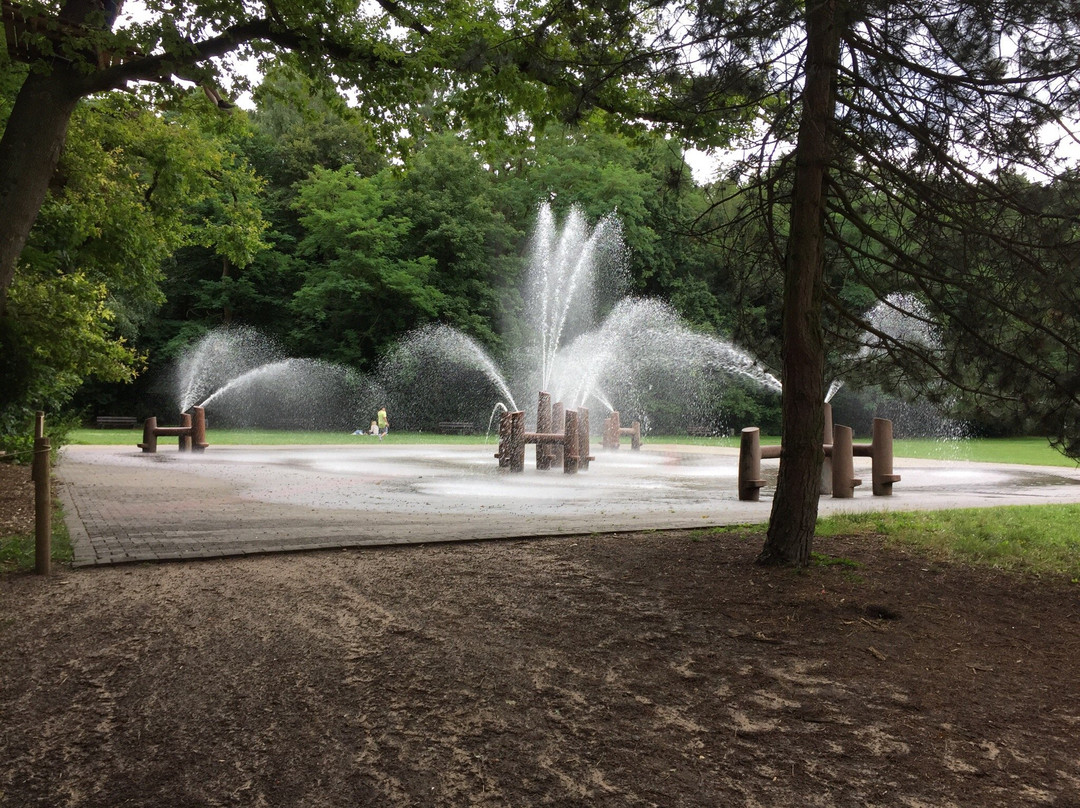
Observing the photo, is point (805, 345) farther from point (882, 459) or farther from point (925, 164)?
point (882, 459)

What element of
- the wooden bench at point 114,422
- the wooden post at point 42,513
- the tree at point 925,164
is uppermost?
the tree at point 925,164

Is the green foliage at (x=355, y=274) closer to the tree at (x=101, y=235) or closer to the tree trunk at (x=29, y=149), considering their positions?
the tree at (x=101, y=235)

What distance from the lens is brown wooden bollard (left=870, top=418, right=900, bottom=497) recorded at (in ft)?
36.3

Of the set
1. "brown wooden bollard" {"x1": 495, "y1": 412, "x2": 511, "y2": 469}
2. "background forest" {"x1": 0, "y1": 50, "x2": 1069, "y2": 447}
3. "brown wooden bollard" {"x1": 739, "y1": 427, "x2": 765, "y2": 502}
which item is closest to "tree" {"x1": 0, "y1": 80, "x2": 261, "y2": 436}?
"background forest" {"x1": 0, "y1": 50, "x2": 1069, "y2": 447}

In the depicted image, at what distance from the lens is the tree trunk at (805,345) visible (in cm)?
571

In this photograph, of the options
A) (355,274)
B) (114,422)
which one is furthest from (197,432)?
(355,274)

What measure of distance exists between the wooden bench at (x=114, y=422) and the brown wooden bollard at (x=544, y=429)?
2466cm

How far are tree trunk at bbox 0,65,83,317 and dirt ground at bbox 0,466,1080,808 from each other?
303 cm

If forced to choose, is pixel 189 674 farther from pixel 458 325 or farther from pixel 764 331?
pixel 458 325

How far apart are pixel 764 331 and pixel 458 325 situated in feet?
102

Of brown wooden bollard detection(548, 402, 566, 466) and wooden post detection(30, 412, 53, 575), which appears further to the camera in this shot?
brown wooden bollard detection(548, 402, 566, 466)

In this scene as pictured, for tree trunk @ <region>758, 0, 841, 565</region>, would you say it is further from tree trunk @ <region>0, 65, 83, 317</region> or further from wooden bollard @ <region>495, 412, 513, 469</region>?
wooden bollard @ <region>495, 412, 513, 469</region>

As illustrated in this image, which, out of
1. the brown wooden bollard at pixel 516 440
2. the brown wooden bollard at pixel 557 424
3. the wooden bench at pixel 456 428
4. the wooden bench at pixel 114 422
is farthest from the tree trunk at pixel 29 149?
the wooden bench at pixel 114 422

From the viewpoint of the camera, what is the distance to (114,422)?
33750mm
